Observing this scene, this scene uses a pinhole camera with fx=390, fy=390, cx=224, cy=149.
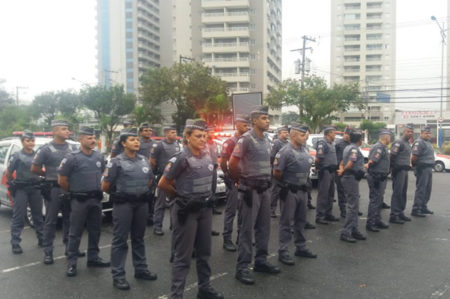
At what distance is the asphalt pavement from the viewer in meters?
4.48

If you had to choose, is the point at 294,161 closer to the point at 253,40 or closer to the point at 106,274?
the point at 106,274

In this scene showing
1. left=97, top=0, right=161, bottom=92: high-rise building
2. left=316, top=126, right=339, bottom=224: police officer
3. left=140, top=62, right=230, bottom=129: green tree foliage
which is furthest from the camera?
left=97, top=0, right=161, bottom=92: high-rise building

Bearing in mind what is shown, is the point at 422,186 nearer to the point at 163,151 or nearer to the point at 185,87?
the point at 163,151

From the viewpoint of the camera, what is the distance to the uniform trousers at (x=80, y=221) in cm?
512

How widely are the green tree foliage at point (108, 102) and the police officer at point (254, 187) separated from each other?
1658 inches

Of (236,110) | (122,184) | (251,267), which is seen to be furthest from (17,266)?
(236,110)

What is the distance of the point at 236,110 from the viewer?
10875mm

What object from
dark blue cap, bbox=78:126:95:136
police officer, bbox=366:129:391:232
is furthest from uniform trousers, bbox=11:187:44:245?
police officer, bbox=366:129:391:232

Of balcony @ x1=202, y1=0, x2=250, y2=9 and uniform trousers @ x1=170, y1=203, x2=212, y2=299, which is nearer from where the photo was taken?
uniform trousers @ x1=170, y1=203, x2=212, y2=299

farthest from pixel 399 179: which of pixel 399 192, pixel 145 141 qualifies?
pixel 145 141

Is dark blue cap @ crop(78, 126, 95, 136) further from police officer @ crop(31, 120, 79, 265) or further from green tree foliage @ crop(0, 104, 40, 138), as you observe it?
green tree foliage @ crop(0, 104, 40, 138)

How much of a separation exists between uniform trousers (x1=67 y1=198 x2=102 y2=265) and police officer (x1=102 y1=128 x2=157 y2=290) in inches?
21.9

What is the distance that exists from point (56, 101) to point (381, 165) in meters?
53.1

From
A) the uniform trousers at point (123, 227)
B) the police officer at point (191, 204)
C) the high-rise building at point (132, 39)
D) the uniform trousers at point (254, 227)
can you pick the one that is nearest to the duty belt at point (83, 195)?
the uniform trousers at point (123, 227)
